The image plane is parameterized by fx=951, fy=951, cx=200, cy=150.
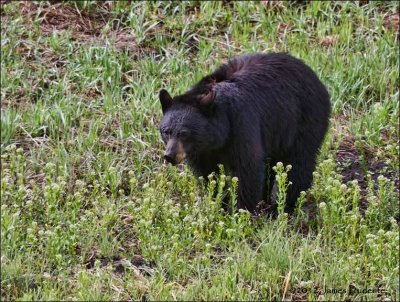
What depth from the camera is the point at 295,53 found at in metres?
9.34

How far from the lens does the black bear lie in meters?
6.86

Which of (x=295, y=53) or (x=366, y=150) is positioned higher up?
(x=295, y=53)

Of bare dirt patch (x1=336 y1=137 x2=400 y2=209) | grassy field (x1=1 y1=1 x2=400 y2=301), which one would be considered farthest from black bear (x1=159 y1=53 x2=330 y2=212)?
bare dirt patch (x1=336 y1=137 x2=400 y2=209)

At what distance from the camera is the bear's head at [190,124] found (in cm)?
681

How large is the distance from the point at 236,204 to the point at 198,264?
3.68ft

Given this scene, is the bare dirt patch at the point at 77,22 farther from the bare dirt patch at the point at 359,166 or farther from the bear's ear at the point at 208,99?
the bear's ear at the point at 208,99

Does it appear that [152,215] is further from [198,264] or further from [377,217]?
[377,217]

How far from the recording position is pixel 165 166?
786 cm

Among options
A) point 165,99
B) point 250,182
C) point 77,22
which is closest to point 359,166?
point 250,182

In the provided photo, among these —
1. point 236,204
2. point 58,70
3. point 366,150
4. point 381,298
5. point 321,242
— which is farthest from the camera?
point 58,70

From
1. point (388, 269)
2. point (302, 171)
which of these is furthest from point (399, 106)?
point (388, 269)

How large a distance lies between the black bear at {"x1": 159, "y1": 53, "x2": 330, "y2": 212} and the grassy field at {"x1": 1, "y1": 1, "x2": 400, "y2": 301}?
0.80ft

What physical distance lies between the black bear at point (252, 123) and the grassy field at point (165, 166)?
9.5 inches

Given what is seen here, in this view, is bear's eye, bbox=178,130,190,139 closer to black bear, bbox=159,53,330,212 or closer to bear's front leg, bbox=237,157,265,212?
black bear, bbox=159,53,330,212
